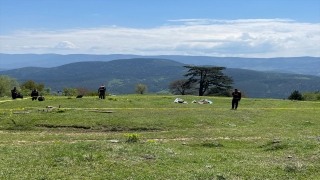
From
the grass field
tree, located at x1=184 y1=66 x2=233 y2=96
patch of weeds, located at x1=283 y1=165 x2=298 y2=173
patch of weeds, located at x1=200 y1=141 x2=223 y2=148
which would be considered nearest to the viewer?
the grass field

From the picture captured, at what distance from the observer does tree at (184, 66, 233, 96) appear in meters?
92.6

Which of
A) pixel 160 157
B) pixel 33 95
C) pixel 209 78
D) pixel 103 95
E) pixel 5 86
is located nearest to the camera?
pixel 160 157

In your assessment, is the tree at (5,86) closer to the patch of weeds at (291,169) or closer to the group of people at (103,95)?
the group of people at (103,95)

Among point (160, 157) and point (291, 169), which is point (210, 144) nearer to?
point (160, 157)

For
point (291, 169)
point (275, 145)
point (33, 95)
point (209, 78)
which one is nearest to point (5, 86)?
point (209, 78)

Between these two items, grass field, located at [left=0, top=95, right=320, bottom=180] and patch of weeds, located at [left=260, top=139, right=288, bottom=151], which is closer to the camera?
grass field, located at [left=0, top=95, right=320, bottom=180]

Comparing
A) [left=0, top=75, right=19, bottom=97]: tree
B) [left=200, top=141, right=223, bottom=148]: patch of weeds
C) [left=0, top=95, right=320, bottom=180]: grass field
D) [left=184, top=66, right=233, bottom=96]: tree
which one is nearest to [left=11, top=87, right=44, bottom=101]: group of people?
[left=0, top=95, right=320, bottom=180]: grass field

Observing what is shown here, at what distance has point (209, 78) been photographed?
94625mm

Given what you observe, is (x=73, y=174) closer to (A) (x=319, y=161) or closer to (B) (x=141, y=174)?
(B) (x=141, y=174)

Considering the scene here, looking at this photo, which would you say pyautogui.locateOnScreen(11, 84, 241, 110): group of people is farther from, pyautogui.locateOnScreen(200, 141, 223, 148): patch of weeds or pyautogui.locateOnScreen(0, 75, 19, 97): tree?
pyautogui.locateOnScreen(0, 75, 19, 97): tree

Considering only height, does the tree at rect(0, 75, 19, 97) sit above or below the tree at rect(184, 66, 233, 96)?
below

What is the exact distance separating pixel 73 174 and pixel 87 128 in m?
16.0

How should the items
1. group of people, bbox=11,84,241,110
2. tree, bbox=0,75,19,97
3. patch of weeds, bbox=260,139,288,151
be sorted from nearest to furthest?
patch of weeds, bbox=260,139,288,151
group of people, bbox=11,84,241,110
tree, bbox=0,75,19,97

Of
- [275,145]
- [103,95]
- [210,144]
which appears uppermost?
[103,95]
